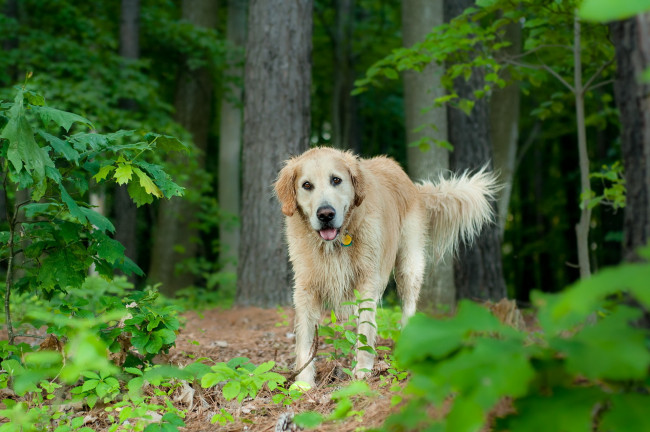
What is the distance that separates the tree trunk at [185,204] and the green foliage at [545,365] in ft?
40.1

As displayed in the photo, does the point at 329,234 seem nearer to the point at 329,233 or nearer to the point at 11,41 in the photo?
the point at 329,233

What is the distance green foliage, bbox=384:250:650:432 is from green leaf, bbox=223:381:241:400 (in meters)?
1.54

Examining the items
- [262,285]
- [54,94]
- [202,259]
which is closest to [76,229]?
[262,285]

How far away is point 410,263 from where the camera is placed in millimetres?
5520

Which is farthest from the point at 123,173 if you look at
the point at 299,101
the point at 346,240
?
the point at 299,101

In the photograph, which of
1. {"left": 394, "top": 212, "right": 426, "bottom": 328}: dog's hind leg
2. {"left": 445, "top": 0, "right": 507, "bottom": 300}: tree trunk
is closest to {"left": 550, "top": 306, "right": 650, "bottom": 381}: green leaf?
{"left": 394, "top": 212, "right": 426, "bottom": 328}: dog's hind leg

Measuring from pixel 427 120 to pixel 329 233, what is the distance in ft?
16.0

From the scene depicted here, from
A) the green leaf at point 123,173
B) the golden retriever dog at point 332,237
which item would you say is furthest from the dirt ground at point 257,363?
the green leaf at point 123,173

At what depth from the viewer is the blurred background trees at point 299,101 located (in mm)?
5859

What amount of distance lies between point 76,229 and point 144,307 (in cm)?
60

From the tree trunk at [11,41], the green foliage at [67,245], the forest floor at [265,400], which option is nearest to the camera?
the forest floor at [265,400]

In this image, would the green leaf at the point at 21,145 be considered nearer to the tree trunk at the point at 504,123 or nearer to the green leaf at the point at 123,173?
the green leaf at the point at 123,173

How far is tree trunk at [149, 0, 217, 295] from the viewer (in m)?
13.7

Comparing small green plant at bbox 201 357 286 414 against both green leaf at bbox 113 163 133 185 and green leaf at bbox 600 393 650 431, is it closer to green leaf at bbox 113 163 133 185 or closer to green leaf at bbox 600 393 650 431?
green leaf at bbox 113 163 133 185
